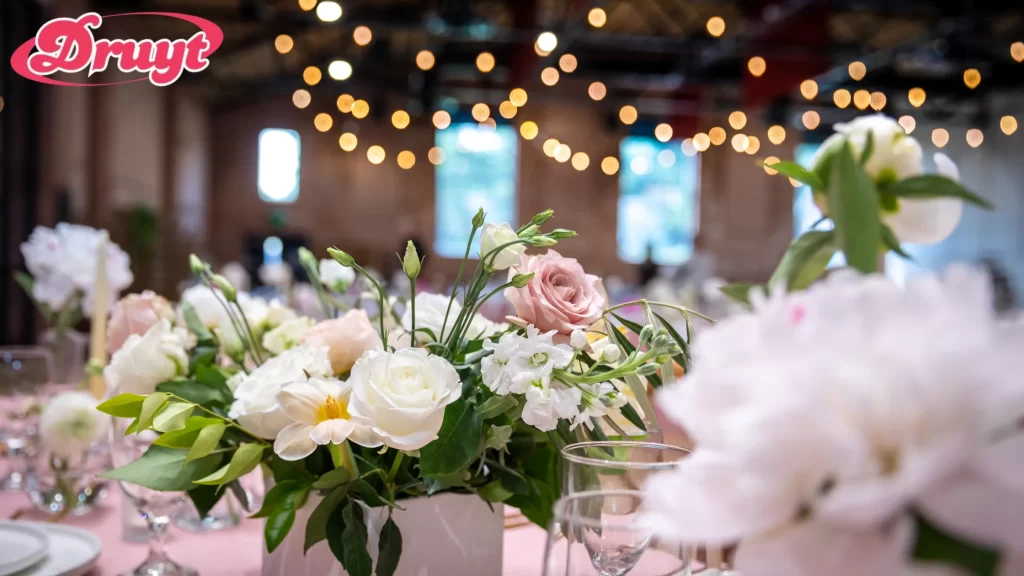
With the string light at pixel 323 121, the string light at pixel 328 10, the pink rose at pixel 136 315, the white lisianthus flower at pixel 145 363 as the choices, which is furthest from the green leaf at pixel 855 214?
the string light at pixel 323 121

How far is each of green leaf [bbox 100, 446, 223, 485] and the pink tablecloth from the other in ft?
0.77

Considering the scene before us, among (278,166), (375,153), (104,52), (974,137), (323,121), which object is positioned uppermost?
(323,121)

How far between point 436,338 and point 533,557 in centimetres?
37

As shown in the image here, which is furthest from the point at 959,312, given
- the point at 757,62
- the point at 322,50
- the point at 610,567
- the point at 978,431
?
the point at 322,50

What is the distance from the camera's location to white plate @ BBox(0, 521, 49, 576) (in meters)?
0.89

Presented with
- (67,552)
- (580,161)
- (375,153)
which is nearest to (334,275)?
(67,552)

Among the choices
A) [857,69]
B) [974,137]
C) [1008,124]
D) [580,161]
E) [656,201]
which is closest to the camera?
[857,69]

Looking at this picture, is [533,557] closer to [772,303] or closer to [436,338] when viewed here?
[436,338]

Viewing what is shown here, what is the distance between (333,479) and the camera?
0.76m

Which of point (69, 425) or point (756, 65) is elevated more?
point (756, 65)

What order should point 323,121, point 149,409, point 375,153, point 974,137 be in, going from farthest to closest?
point 375,153 → point 323,121 → point 974,137 → point 149,409

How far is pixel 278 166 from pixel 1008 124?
10.9m

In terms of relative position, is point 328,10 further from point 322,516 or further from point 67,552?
point 322,516

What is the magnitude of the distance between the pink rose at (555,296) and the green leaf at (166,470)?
13.0 inches
